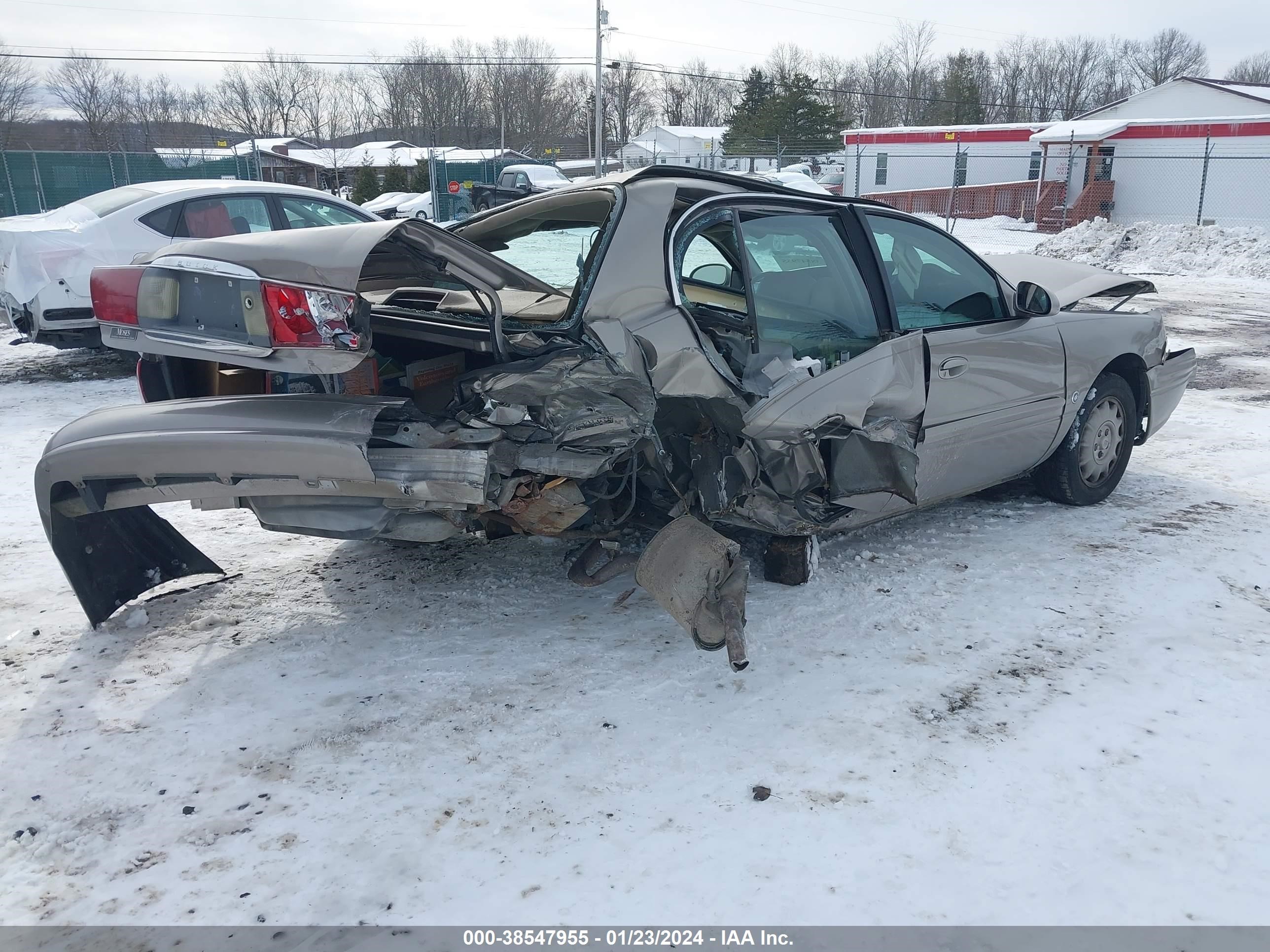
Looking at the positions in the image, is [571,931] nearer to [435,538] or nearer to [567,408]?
[435,538]

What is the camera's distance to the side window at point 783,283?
12.2 ft

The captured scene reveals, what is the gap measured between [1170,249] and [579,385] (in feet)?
65.9

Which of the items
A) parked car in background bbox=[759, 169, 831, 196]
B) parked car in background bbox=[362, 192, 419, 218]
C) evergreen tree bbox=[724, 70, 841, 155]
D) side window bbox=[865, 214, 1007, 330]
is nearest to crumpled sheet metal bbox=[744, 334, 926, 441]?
side window bbox=[865, 214, 1007, 330]

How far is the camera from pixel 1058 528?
4.80 metres

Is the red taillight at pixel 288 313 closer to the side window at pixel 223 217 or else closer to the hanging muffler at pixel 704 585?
the hanging muffler at pixel 704 585

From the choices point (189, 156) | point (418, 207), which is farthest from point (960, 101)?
point (189, 156)

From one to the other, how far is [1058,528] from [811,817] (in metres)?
2.88

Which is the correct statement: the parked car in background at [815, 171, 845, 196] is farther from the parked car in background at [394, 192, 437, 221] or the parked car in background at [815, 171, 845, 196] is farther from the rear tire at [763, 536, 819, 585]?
the rear tire at [763, 536, 819, 585]

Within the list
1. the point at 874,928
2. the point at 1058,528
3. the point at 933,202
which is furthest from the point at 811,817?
the point at 933,202

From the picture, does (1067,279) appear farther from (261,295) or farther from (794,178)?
(794,178)

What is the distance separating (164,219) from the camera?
805cm

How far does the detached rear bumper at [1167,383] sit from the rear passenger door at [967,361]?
3.31 feet

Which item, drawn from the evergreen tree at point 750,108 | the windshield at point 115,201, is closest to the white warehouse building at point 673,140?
the evergreen tree at point 750,108

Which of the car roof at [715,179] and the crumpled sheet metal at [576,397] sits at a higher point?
the car roof at [715,179]
